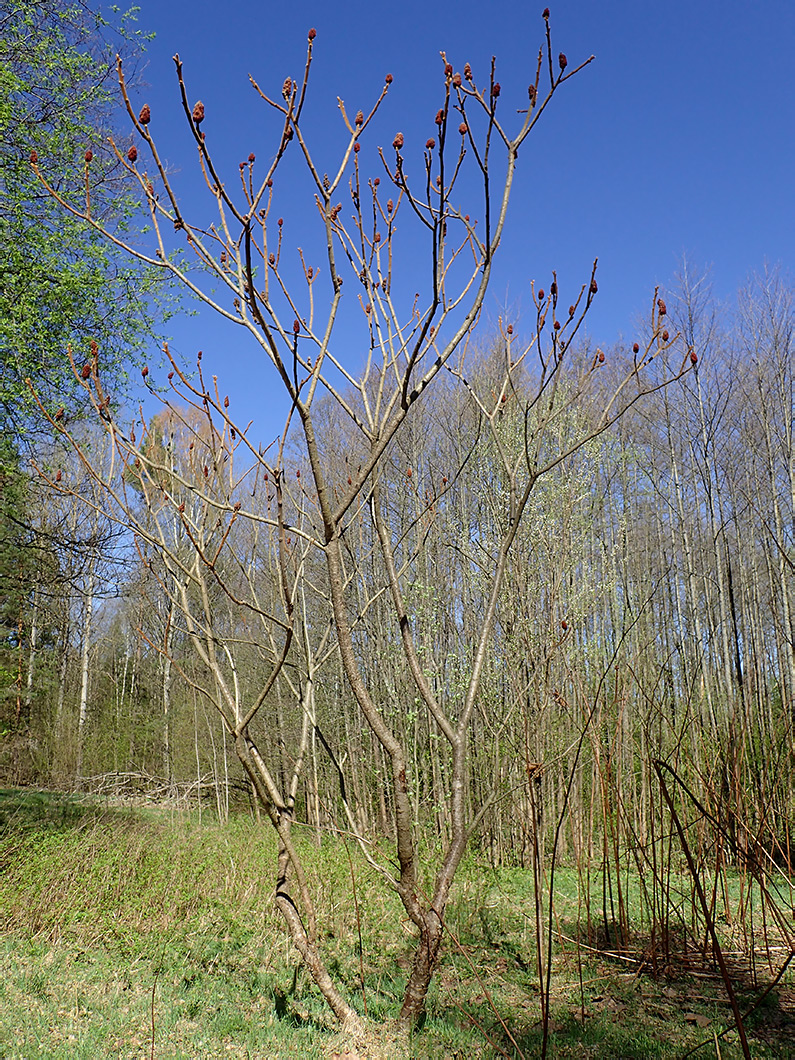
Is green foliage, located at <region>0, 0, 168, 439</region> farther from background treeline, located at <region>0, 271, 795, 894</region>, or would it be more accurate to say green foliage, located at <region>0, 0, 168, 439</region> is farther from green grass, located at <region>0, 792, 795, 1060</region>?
green grass, located at <region>0, 792, 795, 1060</region>

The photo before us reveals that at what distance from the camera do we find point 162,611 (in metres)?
17.5

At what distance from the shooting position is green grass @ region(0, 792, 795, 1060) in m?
2.88

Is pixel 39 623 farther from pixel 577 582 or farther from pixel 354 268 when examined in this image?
pixel 354 268

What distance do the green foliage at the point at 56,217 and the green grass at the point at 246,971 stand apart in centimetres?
425

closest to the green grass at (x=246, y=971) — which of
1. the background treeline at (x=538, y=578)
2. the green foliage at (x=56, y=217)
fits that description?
the background treeline at (x=538, y=578)

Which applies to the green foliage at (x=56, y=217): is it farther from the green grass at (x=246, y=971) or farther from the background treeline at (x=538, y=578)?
the green grass at (x=246, y=971)

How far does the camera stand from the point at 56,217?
7184 millimetres

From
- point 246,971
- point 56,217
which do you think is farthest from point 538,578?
point 56,217

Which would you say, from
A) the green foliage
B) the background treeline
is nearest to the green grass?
the background treeline

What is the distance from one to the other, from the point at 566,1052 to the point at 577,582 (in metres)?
7.79

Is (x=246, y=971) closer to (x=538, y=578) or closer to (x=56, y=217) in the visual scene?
(x=538, y=578)

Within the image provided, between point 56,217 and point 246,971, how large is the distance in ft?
22.9

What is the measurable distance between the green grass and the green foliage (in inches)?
167

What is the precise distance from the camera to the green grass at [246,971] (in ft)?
9.45
